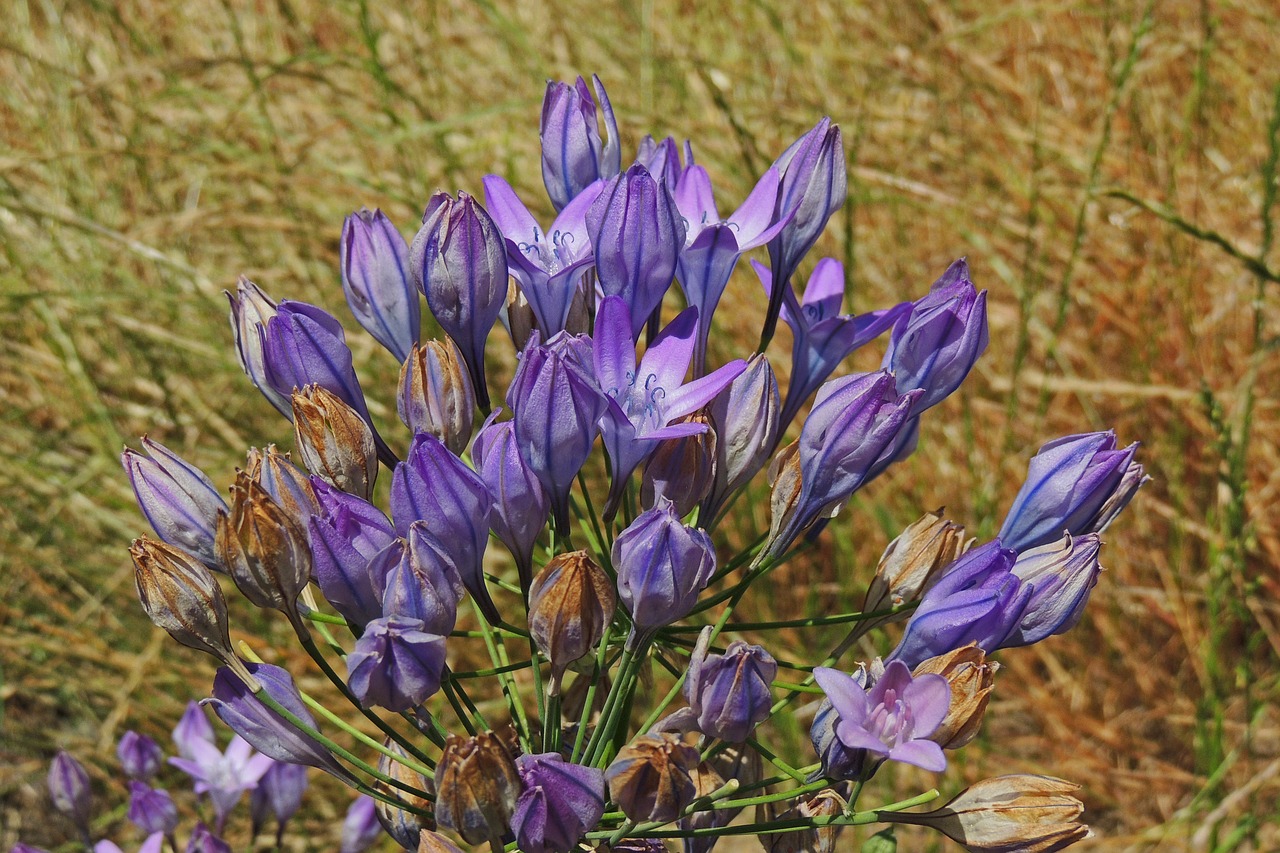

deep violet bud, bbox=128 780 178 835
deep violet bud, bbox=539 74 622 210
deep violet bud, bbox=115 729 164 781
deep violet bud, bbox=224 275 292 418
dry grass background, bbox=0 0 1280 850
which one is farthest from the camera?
dry grass background, bbox=0 0 1280 850

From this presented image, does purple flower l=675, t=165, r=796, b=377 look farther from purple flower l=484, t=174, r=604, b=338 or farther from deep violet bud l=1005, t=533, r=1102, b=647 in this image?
deep violet bud l=1005, t=533, r=1102, b=647

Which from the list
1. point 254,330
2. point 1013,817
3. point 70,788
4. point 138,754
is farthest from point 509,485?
point 70,788

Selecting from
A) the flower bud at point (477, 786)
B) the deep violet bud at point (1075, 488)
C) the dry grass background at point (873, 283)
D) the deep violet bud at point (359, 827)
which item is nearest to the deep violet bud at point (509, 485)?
the flower bud at point (477, 786)

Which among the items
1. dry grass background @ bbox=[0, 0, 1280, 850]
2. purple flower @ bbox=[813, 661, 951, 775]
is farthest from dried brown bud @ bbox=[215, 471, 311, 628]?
dry grass background @ bbox=[0, 0, 1280, 850]

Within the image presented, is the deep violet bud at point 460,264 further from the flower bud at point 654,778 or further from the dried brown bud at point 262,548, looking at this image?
the flower bud at point 654,778

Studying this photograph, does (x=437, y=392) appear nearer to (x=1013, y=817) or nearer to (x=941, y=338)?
(x=941, y=338)

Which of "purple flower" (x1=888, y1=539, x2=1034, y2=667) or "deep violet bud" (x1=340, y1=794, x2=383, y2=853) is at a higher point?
"purple flower" (x1=888, y1=539, x2=1034, y2=667)
